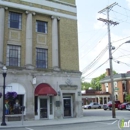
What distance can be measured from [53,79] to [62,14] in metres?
8.01

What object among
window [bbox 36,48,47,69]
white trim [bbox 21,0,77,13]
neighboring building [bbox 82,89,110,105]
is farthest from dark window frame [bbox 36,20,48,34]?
neighboring building [bbox 82,89,110,105]

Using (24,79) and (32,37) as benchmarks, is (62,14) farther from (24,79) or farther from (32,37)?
(24,79)

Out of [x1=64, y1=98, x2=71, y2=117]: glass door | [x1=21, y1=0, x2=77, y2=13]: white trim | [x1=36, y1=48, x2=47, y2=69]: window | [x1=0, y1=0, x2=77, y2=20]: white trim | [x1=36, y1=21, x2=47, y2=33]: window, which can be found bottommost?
[x1=64, y1=98, x2=71, y2=117]: glass door

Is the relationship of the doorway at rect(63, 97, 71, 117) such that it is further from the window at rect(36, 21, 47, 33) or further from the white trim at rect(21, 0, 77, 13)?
the white trim at rect(21, 0, 77, 13)

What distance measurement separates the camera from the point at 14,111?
2234cm

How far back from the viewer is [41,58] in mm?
25188

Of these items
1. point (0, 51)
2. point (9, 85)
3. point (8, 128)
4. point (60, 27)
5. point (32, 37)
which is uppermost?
point (60, 27)

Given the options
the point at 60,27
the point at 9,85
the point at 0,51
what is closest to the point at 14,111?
the point at 9,85

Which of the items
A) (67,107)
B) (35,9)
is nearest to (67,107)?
(67,107)

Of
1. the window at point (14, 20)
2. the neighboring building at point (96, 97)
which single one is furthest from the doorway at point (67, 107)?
the neighboring building at point (96, 97)

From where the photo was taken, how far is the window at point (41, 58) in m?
25.0

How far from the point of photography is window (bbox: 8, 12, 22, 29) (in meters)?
24.1

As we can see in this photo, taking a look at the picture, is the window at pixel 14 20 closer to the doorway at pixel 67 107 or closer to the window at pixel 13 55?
the window at pixel 13 55

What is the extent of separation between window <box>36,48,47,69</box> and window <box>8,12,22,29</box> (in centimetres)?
342
